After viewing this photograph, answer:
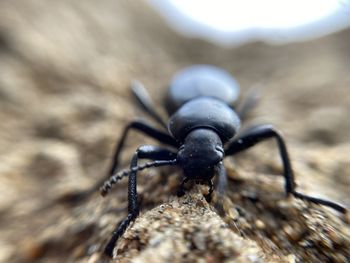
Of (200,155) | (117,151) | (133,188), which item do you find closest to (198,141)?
(200,155)

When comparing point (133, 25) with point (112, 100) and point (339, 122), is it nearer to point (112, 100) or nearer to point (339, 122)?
point (112, 100)

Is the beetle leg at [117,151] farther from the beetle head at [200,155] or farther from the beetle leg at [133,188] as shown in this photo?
the beetle head at [200,155]

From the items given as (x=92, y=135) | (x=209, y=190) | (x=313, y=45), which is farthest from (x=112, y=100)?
(x=313, y=45)

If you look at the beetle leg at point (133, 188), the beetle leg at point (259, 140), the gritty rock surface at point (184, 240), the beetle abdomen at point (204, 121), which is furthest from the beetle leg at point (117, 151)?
the gritty rock surface at point (184, 240)

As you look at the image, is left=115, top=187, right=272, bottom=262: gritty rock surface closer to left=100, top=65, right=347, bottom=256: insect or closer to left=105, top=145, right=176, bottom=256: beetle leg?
left=105, top=145, right=176, bottom=256: beetle leg

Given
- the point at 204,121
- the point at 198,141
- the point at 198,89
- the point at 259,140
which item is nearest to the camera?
the point at 198,141

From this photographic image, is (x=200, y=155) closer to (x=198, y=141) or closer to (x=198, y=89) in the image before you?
(x=198, y=141)

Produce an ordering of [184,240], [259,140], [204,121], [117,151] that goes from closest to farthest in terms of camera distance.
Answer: [184,240], [204,121], [259,140], [117,151]

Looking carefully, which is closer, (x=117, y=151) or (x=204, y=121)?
(x=204, y=121)
